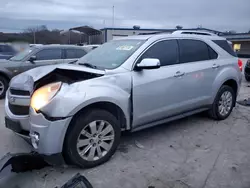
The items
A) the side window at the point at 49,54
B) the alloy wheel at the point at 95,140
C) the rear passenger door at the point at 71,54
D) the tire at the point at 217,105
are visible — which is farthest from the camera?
the rear passenger door at the point at 71,54

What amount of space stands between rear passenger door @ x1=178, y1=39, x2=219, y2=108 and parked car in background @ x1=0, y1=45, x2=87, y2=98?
4725 millimetres

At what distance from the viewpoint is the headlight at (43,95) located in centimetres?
266

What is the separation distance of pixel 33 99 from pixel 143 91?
1.52 m

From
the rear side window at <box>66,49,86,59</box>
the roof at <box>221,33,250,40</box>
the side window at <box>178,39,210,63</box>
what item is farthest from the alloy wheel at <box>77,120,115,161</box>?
the roof at <box>221,33,250,40</box>

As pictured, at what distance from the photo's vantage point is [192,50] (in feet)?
13.8

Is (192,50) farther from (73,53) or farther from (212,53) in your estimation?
(73,53)

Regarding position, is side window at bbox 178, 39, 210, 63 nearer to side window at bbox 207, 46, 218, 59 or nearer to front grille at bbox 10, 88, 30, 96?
side window at bbox 207, 46, 218, 59

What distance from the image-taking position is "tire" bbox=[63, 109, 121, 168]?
2762mm

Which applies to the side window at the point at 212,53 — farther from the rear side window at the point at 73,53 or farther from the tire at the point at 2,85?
the tire at the point at 2,85

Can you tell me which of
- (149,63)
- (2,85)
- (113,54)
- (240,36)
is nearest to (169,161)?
(149,63)

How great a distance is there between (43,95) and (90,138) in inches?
31.5

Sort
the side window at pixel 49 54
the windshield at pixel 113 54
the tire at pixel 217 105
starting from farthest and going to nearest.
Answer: the side window at pixel 49 54
the tire at pixel 217 105
the windshield at pixel 113 54

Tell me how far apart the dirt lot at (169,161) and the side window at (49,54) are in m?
3.26

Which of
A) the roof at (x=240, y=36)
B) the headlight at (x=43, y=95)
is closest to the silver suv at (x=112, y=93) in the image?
the headlight at (x=43, y=95)
